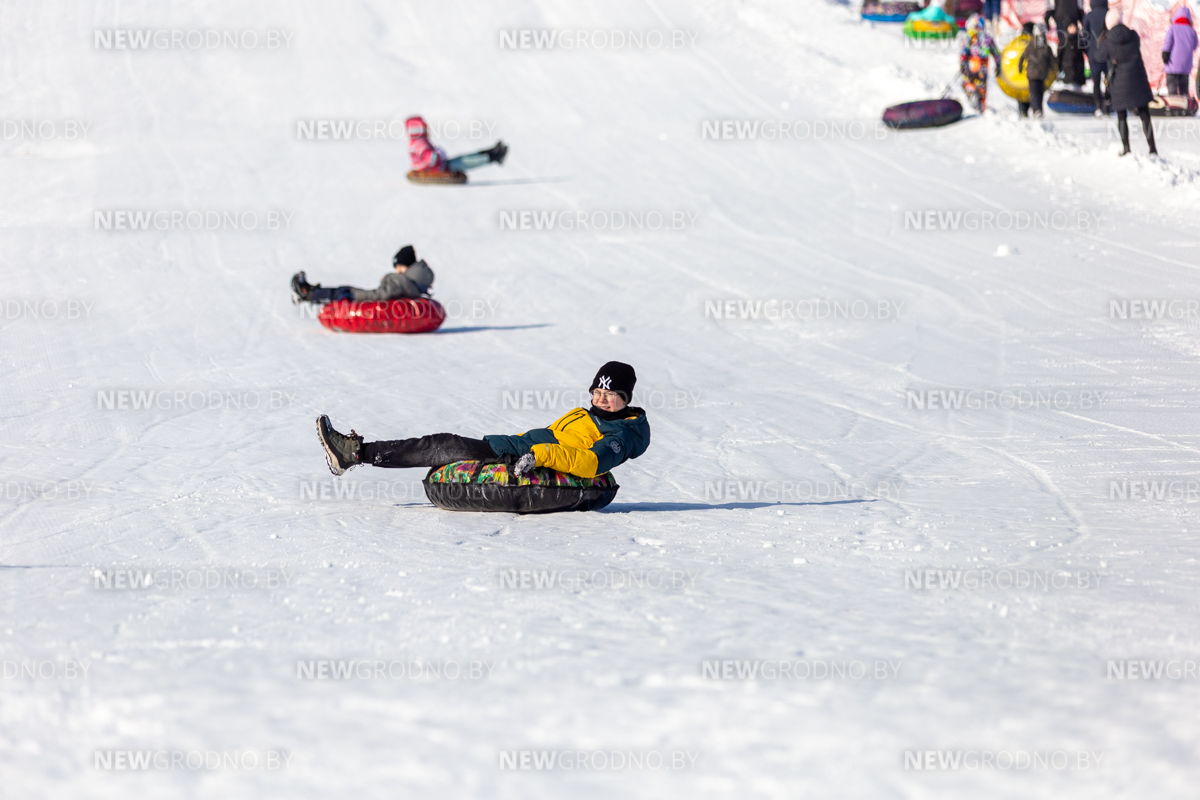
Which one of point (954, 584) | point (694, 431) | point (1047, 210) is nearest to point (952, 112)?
point (1047, 210)

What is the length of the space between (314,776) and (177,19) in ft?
90.1

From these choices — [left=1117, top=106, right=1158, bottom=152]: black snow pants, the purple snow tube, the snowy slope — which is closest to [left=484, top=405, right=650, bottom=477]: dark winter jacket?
the snowy slope

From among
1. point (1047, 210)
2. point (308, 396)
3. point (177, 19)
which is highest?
point (177, 19)

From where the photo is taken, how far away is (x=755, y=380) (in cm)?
1076

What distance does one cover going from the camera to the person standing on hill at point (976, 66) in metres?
20.2

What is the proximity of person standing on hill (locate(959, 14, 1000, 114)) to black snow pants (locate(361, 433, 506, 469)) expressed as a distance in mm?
16106

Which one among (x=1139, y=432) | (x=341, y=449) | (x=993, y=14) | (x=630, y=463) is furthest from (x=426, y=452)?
(x=993, y=14)

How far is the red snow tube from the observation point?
1220 centimetres

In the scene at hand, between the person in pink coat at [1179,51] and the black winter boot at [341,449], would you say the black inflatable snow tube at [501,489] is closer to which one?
the black winter boot at [341,449]

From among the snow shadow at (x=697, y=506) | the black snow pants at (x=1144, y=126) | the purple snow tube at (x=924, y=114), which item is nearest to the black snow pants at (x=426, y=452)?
the snow shadow at (x=697, y=506)

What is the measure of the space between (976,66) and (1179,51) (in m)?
2.87

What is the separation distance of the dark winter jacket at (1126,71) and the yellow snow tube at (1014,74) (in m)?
4.40

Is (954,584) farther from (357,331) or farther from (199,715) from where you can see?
(357,331)

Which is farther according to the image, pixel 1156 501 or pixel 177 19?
pixel 177 19
